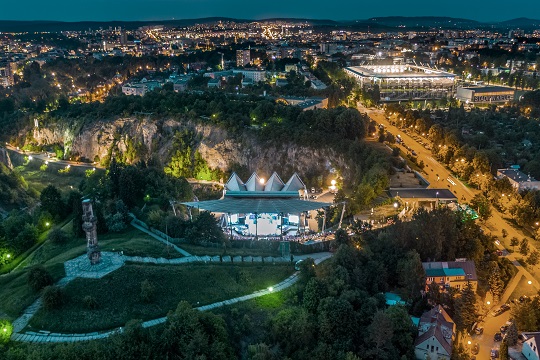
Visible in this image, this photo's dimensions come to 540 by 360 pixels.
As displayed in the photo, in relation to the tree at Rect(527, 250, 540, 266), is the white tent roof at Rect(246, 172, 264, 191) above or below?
above

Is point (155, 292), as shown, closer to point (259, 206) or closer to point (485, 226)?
point (259, 206)

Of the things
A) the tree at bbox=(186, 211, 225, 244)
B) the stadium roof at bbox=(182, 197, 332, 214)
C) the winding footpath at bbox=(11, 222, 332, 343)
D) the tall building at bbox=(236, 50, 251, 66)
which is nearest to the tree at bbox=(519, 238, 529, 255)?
the winding footpath at bbox=(11, 222, 332, 343)

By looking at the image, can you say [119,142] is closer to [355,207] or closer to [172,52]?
[355,207]

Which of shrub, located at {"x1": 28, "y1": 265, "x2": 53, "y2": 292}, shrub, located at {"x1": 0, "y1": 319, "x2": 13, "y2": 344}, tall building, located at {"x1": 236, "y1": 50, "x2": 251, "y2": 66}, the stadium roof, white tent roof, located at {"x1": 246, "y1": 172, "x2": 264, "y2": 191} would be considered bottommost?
white tent roof, located at {"x1": 246, "y1": 172, "x2": 264, "y2": 191}

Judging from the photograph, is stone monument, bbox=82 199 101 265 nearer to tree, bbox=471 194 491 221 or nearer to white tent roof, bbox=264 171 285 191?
white tent roof, bbox=264 171 285 191

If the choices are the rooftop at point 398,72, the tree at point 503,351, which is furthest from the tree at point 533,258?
the rooftop at point 398,72

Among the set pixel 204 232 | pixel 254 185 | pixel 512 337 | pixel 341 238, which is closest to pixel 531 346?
pixel 512 337
